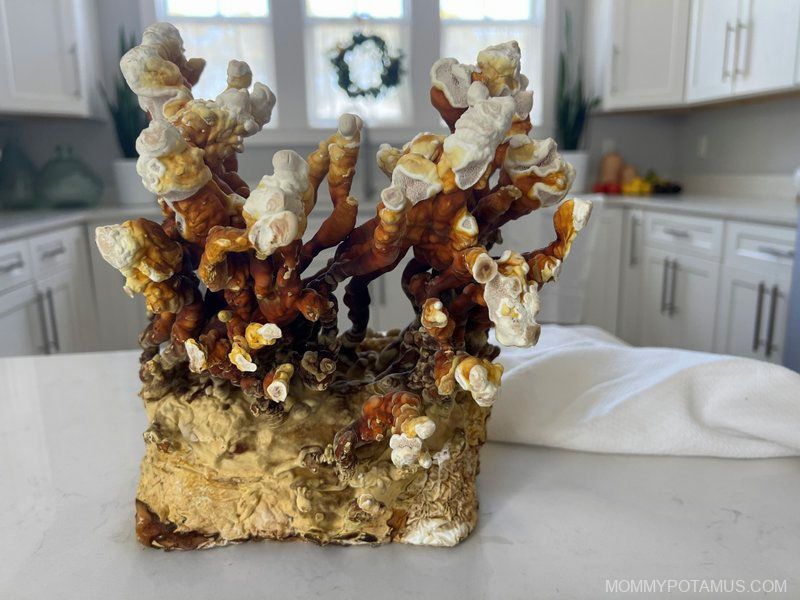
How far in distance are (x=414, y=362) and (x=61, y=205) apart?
3.02 m

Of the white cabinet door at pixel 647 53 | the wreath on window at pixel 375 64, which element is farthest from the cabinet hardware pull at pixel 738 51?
the wreath on window at pixel 375 64

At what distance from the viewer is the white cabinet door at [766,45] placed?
2.35m

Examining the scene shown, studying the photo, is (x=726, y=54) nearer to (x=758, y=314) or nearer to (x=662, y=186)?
(x=662, y=186)

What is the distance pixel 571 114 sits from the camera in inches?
136

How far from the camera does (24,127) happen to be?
3262mm

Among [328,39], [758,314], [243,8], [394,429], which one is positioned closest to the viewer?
[394,429]

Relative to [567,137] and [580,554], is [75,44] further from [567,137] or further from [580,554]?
Answer: [580,554]

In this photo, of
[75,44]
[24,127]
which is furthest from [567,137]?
[24,127]

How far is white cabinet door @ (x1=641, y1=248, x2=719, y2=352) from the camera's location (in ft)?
8.54

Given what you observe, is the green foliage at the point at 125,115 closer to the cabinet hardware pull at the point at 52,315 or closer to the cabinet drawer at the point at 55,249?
the cabinet drawer at the point at 55,249

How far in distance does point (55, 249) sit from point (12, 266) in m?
0.31

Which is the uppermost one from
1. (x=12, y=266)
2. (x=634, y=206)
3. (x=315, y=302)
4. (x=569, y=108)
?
(x=569, y=108)

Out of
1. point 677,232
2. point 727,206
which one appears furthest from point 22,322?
point 727,206

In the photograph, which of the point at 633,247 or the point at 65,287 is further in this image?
the point at 633,247
